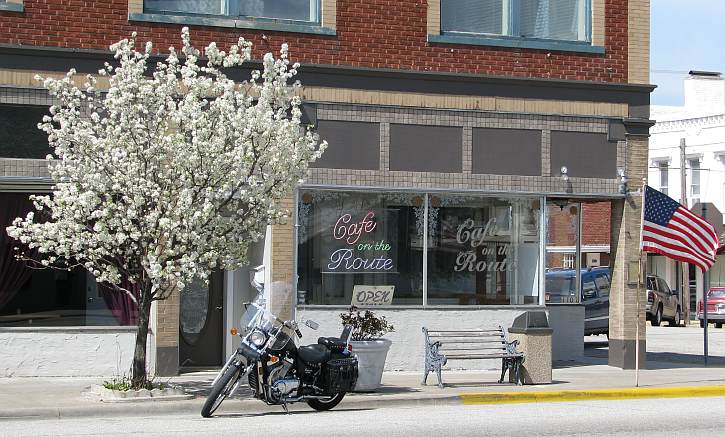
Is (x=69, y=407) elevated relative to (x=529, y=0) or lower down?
lower down

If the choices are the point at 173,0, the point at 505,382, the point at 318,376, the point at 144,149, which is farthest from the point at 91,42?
the point at 505,382

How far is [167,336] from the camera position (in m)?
17.4

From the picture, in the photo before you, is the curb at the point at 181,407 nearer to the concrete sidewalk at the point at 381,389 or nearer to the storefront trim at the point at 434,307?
the concrete sidewalk at the point at 381,389

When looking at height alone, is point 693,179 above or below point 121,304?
above

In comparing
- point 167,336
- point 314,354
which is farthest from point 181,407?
point 167,336

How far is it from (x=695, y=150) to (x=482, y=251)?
2914 centimetres

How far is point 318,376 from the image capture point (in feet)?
46.3

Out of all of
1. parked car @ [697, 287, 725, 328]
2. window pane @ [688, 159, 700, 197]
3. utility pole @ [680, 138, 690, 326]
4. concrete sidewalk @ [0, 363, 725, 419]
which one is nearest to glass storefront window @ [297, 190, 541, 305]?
concrete sidewalk @ [0, 363, 725, 419]

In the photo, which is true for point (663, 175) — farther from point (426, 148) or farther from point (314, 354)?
point (314, 354)

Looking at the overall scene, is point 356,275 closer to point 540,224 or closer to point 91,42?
point 540,224

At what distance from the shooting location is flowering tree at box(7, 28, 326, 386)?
13.9m

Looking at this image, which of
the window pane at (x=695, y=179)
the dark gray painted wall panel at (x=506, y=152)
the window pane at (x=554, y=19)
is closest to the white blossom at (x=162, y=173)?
the dark gray painted wall panel at (x=506, y=152)

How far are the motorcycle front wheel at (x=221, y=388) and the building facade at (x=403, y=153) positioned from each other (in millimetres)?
3998

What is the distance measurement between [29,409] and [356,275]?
6.58 meters
